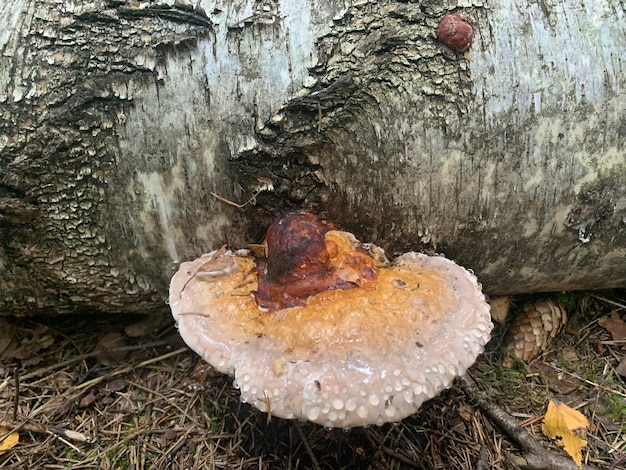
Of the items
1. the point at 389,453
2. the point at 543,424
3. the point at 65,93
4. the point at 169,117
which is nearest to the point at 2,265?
the point at 65,93

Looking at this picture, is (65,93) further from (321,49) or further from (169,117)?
(321,49)

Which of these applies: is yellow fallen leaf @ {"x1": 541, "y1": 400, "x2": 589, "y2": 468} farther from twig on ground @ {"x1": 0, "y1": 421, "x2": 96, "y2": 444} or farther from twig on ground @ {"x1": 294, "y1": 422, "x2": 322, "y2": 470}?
twig on ground @ {"x1": 0, "y1": 421, "x2": 96, "y2": 444}

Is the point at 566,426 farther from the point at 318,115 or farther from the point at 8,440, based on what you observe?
the point at 8,440

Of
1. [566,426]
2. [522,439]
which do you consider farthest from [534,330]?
[522,439]

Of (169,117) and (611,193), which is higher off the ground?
(169,117)

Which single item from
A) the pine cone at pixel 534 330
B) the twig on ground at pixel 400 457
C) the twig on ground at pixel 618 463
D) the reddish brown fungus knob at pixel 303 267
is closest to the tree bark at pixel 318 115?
the reddish brown fungus knob at pixel 303 267

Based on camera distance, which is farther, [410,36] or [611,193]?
[611,193]

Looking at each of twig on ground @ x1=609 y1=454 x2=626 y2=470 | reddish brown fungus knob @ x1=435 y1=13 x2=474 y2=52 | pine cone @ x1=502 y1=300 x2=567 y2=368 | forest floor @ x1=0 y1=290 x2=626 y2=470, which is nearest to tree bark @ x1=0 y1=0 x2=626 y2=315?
reddish brown fungus knob @ x1=435 y1=13 x2=474 y2=52

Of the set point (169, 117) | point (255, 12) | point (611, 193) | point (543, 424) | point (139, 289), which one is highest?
point (255, 12)
